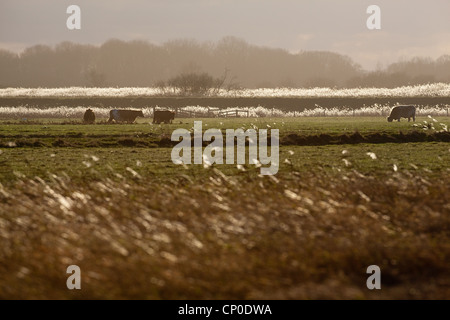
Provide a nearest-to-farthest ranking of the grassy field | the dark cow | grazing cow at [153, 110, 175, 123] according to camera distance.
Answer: the grassy field, grazing cow at [153, 110, 175, 123], the dark cow

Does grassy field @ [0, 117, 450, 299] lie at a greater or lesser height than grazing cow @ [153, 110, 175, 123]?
greater

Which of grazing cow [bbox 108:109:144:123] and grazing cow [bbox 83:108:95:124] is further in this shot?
grazing cow [bbox 108:109:144:123]

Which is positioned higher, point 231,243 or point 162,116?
point 231,243

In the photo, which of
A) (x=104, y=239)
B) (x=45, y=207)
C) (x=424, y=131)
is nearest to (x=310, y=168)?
(x=45, y=207)

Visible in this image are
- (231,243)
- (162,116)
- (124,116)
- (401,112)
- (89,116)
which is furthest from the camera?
(401,112)

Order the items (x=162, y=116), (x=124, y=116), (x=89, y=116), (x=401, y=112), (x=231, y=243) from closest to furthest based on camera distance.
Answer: (x=231, y=243) → (x=89, y=116) → (x=162, y=116) → (x=124, y=116) → (x=401, y=112)

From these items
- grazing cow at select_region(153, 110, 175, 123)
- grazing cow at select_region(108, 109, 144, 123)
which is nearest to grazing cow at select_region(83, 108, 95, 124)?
grazing cow at select_region(108, 109, 144, 123)

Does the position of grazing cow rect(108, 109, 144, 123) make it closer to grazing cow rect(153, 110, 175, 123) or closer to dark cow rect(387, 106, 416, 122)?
grazing cow rect(153, 110, 175, 123)

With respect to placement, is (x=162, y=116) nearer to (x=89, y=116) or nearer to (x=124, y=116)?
(x=124, y=116)

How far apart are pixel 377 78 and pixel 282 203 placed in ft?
532

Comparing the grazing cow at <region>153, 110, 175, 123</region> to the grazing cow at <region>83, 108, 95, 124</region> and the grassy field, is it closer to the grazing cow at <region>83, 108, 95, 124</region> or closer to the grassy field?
the grazing cow at <region>83, 108, 95, 124</region>

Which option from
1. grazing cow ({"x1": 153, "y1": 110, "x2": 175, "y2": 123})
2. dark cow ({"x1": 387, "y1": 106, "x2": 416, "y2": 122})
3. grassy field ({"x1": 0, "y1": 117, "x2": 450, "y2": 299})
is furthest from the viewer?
dark cow ({"x1": 387, "y1": 106, "x2": 416, "y2": 122})

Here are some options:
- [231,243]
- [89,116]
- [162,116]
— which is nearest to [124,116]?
[162,116]
